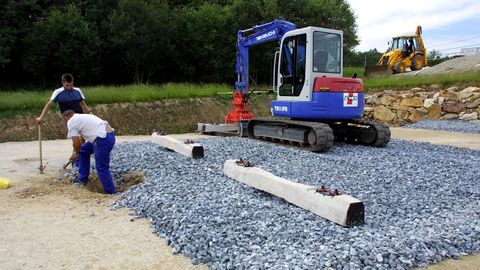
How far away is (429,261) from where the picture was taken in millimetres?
3475

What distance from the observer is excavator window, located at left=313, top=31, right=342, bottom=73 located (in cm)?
878

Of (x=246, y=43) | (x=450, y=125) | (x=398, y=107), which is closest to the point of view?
(x=246, y=43)

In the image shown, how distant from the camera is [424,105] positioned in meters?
17.9

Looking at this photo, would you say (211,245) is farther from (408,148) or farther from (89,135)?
(408,148)

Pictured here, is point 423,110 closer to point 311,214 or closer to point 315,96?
point 315,96

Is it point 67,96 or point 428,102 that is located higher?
point 67,96

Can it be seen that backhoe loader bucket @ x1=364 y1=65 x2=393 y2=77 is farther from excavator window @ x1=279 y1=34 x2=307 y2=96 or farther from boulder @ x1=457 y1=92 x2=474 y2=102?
excavator window @ x1=279 y1=34 x2=307 y2=96

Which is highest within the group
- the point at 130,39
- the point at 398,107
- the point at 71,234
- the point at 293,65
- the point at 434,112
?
the point at 130,39

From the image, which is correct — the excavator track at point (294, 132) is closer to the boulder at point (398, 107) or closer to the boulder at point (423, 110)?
the boulder at point (398, 107)

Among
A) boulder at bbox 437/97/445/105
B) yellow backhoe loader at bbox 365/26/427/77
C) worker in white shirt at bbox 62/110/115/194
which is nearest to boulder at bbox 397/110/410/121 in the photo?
boulder at bbox 437/97/445/105

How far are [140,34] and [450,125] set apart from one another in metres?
17.2

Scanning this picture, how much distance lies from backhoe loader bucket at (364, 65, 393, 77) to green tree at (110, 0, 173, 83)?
12654 mm

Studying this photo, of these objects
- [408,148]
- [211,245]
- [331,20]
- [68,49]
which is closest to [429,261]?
[211,245]

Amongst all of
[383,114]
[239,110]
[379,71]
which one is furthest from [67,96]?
[379,71]
